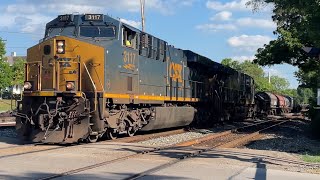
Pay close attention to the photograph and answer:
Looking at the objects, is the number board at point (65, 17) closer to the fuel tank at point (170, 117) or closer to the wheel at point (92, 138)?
the wheel at point (92, 138)

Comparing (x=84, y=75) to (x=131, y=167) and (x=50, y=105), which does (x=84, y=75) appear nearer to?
(x=50, y=105)

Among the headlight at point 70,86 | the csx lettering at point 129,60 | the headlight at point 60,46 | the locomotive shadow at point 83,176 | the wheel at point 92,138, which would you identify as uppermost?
the headlight at point 60,46

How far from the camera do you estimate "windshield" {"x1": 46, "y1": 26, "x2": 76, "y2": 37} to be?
15.2 m

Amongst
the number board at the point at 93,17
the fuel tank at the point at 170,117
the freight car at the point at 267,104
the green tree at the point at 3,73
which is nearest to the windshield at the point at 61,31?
the number board at the point at 93,17

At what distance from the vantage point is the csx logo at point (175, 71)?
68.1 feet

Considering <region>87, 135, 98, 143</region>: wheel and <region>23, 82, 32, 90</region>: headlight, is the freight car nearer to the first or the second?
<region>87, 135, 98, 143</region>: wheel

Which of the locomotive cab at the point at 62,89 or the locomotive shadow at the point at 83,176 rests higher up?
the locomotive cab at the point at 62,89

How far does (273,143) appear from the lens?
1753cm

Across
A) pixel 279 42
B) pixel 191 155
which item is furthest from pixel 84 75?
pixel 279 42

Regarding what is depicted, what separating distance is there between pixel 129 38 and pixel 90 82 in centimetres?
270

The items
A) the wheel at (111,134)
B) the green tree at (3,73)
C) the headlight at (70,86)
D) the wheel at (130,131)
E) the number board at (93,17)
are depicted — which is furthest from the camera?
the green tree at (3,73)

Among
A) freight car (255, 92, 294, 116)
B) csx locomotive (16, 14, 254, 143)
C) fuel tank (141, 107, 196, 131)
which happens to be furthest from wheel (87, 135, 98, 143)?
freight car (255, 92, 294, 116)

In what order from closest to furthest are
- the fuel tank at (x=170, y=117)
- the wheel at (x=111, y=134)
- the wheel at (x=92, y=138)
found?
the wheel at (x=92, y=138) < the wheel at (x=111, y=134) < the fuel tank at (x=170, y=117)

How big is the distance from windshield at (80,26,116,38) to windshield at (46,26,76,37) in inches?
13.8
